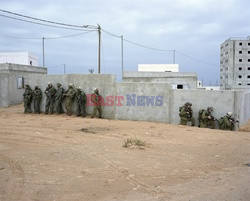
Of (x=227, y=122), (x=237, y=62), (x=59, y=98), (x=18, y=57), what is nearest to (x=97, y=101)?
(x=59, y=98)

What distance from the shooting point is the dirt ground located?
425 cm

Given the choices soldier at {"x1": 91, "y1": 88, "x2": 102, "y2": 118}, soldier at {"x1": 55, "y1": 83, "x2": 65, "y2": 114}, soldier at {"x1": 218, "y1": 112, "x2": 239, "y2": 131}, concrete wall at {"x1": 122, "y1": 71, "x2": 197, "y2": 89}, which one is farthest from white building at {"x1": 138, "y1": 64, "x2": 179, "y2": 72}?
soldier at {"x1": 218, "y1": 112, "x2": 239, "y2": 131}

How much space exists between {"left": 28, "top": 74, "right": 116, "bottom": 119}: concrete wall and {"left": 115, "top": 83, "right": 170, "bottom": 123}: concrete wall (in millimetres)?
467

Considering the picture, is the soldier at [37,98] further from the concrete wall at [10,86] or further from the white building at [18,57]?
the white building at [18,57]

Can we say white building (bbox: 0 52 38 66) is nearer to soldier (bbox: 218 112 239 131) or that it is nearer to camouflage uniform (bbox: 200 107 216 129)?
camouflage uniform (bbox: 200 107 216 129)

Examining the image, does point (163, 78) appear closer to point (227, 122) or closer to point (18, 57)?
point (227, 122)

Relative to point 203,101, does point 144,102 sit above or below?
below

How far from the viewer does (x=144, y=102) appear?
12.5 metres

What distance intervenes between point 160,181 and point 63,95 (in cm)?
1027

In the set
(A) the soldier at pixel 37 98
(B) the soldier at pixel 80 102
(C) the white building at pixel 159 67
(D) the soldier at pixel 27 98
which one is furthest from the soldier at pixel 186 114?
(C) the white building at pixel 159 67

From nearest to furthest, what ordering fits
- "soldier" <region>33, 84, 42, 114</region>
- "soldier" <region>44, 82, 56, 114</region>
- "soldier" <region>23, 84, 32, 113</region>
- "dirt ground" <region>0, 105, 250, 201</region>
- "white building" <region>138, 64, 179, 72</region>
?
1. "dirt ground" <region>0, 105, 250, 201</region>
2. "soldier" <region>44, 82, 56, 114</region>
3. "soldier" <region>33, 84, 42, 114</region>
4. "soldier" <region>23, 84, 32, 113</region>
5. "white building" <region>138, 64, 179, 72</region>

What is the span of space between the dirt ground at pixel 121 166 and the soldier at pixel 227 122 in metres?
1.18

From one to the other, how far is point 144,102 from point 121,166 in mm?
7103

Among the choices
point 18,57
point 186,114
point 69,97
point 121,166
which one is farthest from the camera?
point 18,57
